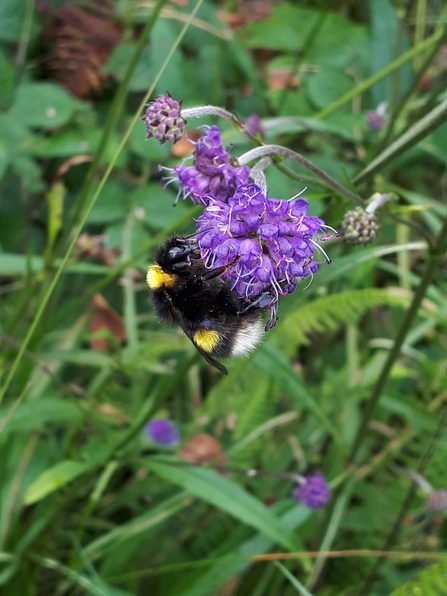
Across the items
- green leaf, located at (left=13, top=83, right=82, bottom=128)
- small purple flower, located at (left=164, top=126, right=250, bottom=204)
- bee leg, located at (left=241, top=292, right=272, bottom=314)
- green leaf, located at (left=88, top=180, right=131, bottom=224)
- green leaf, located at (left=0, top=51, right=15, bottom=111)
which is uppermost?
Answer: small purple flower, located at (left=164, top=126, right=250, bottom=204)

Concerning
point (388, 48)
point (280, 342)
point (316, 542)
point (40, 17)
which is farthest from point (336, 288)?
point (40, 17)

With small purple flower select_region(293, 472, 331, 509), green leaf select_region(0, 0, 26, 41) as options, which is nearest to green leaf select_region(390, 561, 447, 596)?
small purple flower select_region(293, 472, 331, 509)

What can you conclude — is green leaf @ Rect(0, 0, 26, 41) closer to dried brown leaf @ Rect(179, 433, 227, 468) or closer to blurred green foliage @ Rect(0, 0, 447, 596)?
blurred green foliage @ Rect(0, 0, 447, 596)

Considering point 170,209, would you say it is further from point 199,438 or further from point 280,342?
point 199,438

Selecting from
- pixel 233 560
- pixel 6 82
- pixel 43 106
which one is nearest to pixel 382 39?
pixel 43 106

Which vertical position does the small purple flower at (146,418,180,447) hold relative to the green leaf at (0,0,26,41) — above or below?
below
